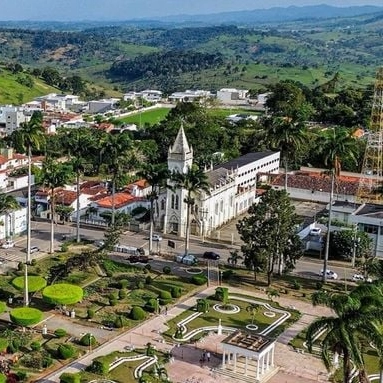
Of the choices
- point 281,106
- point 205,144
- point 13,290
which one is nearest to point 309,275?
point 13,290

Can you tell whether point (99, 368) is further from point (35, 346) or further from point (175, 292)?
point (175, 292)

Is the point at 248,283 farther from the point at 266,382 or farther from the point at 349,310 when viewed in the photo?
the point at 349,310

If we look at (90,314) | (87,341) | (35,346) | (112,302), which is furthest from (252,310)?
(35,346)

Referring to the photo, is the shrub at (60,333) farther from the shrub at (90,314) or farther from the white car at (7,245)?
the white car at (7,245)

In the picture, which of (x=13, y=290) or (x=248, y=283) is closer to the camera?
(x=13, y=290)

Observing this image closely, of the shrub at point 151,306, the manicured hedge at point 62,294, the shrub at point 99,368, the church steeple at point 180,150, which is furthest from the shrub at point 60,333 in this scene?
the church steeple at point 180,150

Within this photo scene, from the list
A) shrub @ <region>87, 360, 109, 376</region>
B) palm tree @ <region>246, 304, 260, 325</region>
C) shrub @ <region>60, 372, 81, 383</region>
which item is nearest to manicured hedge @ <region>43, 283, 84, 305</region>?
shrub @ <region>87, 360, 109, 376</region>

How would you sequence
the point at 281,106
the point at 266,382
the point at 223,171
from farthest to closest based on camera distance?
the point at 281,106 < the point at 223,171 < the point at 266,382
